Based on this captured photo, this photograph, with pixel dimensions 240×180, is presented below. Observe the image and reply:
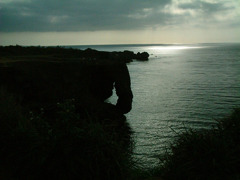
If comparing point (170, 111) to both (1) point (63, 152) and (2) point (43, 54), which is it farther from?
(1) point (63, 152)

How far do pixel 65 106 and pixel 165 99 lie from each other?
130 ft

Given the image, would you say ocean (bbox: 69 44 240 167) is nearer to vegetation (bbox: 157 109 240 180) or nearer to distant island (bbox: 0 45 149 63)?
distant island (bbox: 0 45 149 63)

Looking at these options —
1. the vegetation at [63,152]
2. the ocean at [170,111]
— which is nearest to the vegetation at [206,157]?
the vegetation at [63,152]

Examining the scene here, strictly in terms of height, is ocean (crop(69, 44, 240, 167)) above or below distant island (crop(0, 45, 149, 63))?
below

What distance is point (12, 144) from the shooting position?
7.82m

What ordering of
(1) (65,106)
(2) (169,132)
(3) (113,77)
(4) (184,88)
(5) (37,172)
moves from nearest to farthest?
(5) (37,172), (1) (65,106), (2) (169,132), (3) (113,77), (4) (184,88)

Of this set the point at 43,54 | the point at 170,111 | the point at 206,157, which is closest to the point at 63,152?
the point at 206,157

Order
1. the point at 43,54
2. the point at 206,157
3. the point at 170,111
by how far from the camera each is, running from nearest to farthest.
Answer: the point at 206,157 → the point at 170,111 → the point at 43,54

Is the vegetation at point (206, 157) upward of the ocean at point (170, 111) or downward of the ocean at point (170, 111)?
upward

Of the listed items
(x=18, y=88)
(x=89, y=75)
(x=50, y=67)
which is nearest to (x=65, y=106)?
(x=18, y=88)

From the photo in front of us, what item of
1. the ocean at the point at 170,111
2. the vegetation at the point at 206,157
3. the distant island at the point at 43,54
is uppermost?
the distant island at the point at 43,54

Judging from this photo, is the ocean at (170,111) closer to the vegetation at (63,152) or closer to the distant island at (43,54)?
the distant island at (43,54)

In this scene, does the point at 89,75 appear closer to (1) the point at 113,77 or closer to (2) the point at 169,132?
(1) the point at 113,77

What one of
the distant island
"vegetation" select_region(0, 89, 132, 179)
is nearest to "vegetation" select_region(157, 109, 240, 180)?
"vegetation" select_region(0, 89, 132, 179)
